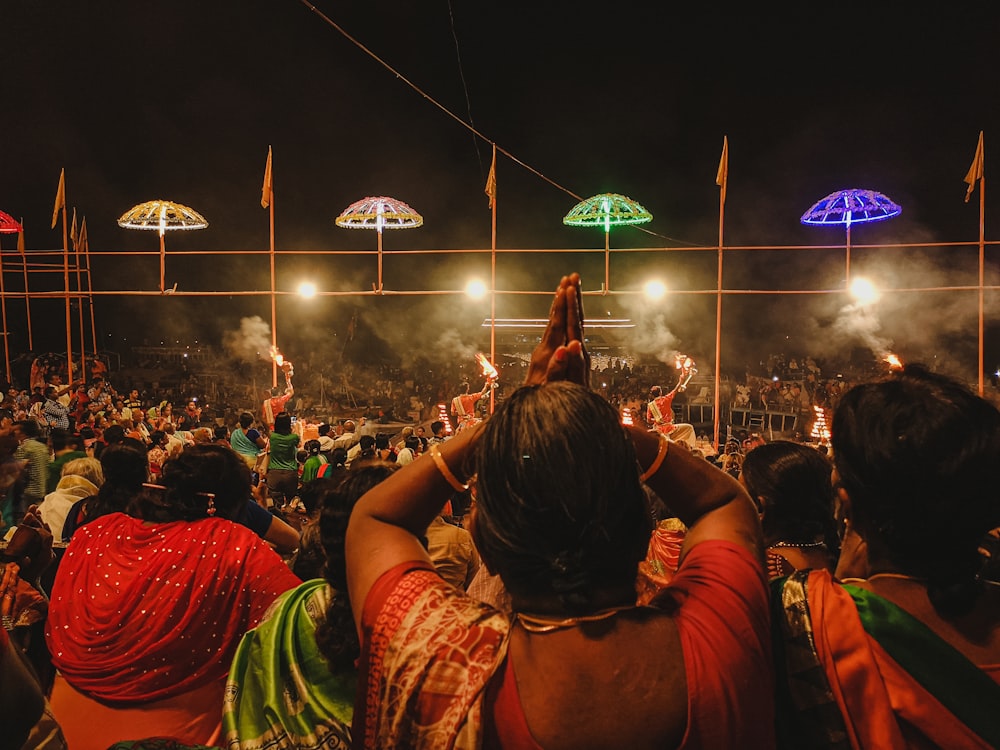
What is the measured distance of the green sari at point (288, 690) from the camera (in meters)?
1.89

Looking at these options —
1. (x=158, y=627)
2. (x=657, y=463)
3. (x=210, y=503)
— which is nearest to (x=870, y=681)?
(x=657, y=463)

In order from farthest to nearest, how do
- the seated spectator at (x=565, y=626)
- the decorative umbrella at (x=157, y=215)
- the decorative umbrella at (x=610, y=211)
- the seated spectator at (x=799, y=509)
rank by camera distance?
the decorative umbrella at (x=157, y=215)
the decorative umbrella at (x=610, y=211)
the seated spectator at (x=799, y=509)
the seated spectator at (x=565, y=626)

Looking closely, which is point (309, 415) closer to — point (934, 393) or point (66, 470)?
point (66, 470)

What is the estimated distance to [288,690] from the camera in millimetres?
Answer: 1952

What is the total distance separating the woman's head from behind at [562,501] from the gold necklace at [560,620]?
0.02 meters

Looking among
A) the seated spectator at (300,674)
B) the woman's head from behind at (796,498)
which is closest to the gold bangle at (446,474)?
the seated spectator at (300,674)

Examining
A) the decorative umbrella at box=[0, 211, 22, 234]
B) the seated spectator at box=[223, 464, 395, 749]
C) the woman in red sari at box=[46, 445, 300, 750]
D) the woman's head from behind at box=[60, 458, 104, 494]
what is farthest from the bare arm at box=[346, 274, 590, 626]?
the decorative umbrella at box=[0, 211, 22, 234]

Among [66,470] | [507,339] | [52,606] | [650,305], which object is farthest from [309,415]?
[52,606]

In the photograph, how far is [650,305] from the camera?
22.3m

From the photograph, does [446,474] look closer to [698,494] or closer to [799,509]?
[698,494]

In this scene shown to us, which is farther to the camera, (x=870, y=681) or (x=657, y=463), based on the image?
(x=657, y=463)

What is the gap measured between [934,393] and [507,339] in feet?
68.1

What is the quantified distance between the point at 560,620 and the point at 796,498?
137 centimetres

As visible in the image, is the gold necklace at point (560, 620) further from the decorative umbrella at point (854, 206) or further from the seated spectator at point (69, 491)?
the decorative umbrella at point (854, 206)
